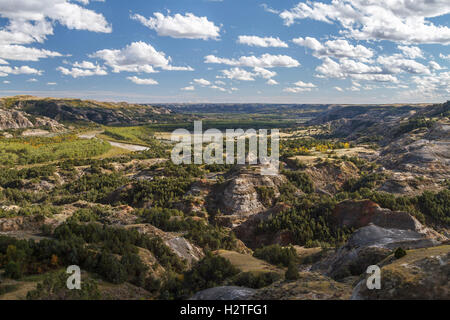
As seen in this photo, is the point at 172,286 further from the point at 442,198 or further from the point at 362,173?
the point at 362,173

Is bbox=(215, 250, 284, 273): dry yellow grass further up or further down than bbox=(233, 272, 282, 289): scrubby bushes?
further down

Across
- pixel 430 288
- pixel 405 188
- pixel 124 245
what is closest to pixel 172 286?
pixel 124 245

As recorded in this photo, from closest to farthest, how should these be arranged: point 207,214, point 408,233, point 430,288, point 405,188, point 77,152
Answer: point 430,288
point 408,233
point 207,214
point 405,188
point 77,152

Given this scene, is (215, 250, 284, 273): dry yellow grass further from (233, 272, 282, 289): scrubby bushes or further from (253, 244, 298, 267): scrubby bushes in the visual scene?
(233, 272, 282, 289): scrubby bushes

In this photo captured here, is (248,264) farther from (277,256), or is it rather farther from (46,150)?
(46,150)

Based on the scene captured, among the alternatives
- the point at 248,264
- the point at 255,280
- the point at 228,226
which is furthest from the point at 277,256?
the point at 228,226

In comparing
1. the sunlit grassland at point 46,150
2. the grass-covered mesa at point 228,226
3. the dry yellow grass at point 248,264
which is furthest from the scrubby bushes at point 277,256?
the sunlit grassland at point 46,150

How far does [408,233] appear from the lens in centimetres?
2822

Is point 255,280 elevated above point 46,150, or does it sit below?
below

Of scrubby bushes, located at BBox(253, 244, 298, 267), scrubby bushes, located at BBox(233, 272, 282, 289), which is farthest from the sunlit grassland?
scrubby bushes, located at BBox(233, 272, 282, 289)

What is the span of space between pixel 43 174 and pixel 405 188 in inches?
3287

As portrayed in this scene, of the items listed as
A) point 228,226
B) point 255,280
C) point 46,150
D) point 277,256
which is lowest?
point 228,226

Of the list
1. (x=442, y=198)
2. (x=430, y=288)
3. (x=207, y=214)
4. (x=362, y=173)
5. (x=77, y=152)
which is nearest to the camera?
(x=430, y=288)

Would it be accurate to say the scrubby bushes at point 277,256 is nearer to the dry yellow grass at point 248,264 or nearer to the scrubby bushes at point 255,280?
the dry yellow grass at point 248,264
